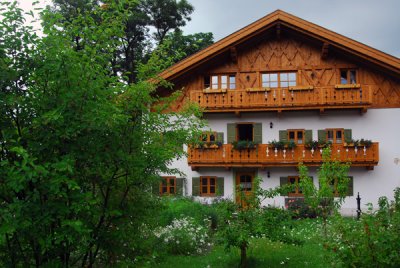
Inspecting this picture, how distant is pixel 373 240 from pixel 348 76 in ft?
62.1

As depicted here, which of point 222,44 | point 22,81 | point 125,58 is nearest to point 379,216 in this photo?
point 22,81

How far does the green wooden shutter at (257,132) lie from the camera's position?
910 inches

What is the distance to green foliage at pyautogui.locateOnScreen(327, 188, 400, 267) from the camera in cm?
545

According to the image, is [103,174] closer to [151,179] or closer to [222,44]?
[151,179]

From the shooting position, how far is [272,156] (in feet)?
73.0

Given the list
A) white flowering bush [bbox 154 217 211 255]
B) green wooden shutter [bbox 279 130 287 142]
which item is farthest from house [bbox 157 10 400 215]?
white flowering bush [bbox 154 217 211 255]

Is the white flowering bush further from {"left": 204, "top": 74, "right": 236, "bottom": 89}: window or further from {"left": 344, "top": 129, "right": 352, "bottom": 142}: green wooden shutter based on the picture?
{"left": 344, "top": 129, "right": 352, "bottom": 142}: green wooden shutter

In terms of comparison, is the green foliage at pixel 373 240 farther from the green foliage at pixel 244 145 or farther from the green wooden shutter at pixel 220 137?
the green wooden shutter at pixel 220 137

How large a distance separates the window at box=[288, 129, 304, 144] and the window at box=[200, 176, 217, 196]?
4873 mm

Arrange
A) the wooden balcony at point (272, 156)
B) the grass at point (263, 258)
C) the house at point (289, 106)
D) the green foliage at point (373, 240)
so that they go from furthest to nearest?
the house at point (289, 106)
the wooden balcony at point (272, 156)
the grass at point (263, 258)
the green foliage at point (373, 240)

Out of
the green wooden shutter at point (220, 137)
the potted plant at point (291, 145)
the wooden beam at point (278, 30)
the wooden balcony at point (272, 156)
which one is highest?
the wooden beam at point (278, 30)

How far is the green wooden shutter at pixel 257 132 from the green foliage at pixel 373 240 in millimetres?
16747

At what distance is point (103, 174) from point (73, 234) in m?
0.84

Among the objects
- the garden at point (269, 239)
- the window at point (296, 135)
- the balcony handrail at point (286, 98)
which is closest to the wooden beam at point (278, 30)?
the balcony handrail at point (286, 98)
